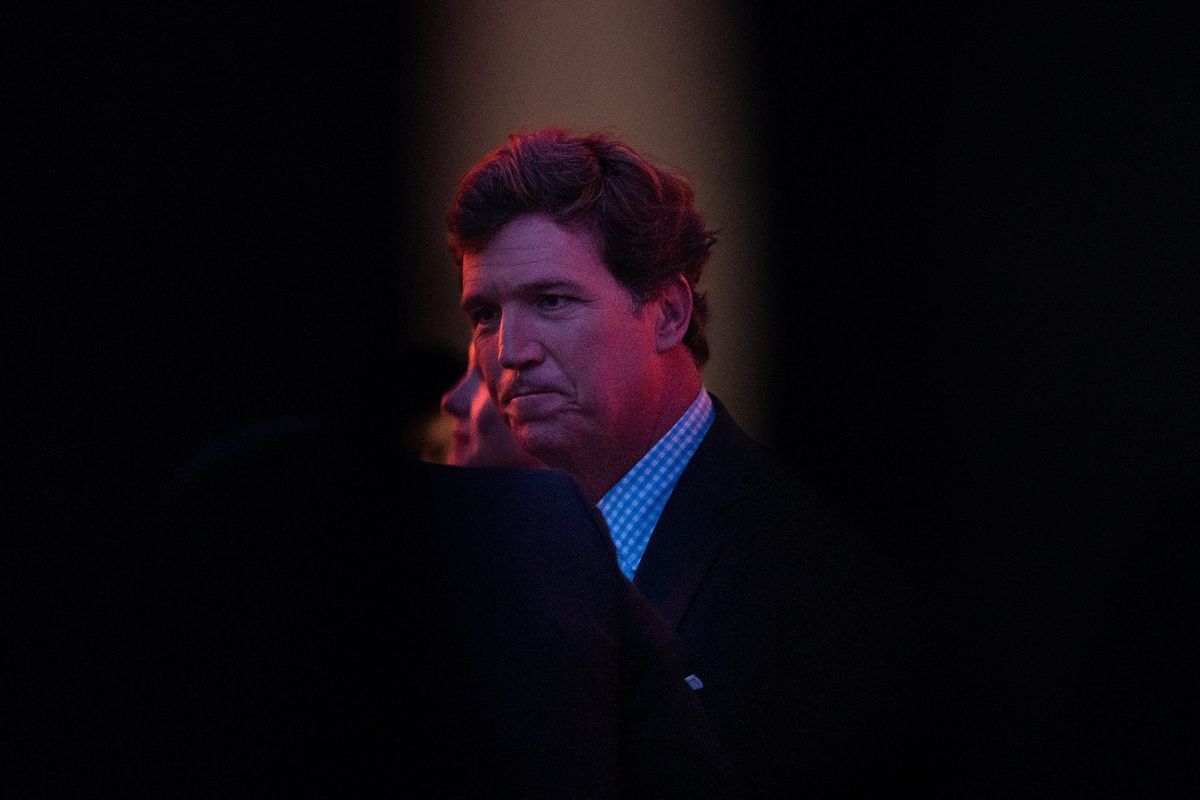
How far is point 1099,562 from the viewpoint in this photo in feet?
6.54

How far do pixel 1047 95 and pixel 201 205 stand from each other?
1508mm

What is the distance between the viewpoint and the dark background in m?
1.96

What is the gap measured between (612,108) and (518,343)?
76 centimetres

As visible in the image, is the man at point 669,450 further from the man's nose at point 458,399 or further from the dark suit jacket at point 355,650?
the dark suit jacket at point 355,650

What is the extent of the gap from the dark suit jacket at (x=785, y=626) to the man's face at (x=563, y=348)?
0.55 ft

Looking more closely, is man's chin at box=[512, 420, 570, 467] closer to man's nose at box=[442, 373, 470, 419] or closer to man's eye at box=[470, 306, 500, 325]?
man's eye at box=[470, 306, 500, 325]

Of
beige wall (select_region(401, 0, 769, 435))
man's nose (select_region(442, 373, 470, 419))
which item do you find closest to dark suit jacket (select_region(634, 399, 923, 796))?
beige wall (select_region(401, 0, 769, 435))

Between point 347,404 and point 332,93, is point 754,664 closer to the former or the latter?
point 347,404

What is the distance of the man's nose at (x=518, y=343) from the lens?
200 cm

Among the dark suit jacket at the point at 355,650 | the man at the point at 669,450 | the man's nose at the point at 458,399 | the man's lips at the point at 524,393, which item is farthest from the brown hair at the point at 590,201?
the dark suit jacket at the point at 355,650

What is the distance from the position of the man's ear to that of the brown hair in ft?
0.07

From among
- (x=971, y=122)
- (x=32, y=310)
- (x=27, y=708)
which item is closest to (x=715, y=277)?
(x=971, y=122)

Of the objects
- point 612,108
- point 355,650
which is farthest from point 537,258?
point 355,650

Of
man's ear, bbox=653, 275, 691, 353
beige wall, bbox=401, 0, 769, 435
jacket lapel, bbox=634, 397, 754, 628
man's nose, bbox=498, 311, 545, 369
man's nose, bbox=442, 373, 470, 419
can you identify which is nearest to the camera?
jacket lapel, bbox=634, 397, 754, 628
